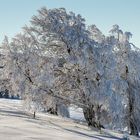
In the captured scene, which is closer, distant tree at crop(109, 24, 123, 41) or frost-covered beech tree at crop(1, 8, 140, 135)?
frost-covered beech tree at crop(1, 8, 140, 135)

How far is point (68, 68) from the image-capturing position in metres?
29.2

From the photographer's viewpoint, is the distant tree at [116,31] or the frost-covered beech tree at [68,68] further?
the distant tree at [116,31]

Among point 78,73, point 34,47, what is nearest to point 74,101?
point 78,73

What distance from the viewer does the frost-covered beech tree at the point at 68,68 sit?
28500 millimetres

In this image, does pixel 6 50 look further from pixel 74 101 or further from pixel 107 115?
pixel 107 115

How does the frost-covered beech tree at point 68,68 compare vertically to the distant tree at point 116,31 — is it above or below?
below

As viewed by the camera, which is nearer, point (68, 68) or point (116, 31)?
point (68, 68)

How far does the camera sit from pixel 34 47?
2977 centimetres

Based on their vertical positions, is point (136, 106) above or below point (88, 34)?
below

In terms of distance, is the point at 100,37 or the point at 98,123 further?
the point at 100,37

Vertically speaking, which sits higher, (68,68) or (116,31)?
(116,31)

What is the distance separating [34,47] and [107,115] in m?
7.20

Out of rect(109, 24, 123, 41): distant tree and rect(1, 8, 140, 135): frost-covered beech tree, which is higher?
rect(109, 24, 123, 41): distant tree

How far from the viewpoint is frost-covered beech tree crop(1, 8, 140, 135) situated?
28500 millimetres
